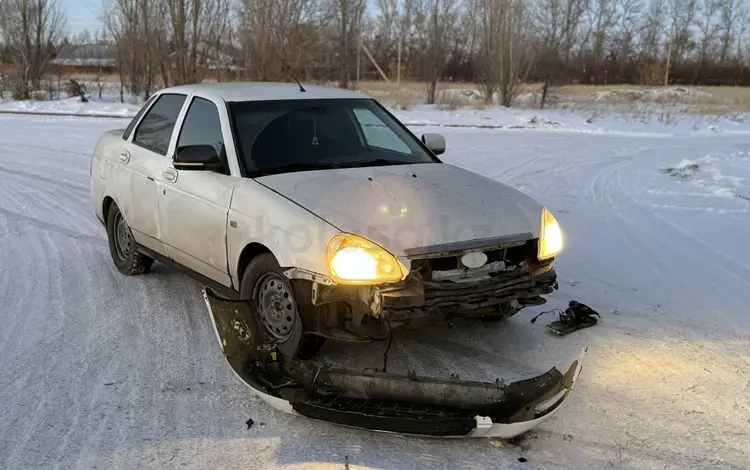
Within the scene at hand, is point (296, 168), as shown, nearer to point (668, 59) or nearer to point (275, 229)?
point (275, 229)

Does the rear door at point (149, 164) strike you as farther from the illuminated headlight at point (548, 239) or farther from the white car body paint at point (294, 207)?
the illuminated headlight at point (548, 239)

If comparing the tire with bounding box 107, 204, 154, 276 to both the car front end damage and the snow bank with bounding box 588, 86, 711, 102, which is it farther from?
the snow bank with bounding box 588, 86, 711, 102

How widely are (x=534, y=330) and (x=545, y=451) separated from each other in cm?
163

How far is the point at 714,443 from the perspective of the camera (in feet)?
11.2

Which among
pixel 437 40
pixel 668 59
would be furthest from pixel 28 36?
pixel 668 59

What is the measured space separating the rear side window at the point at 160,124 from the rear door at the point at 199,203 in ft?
0.66

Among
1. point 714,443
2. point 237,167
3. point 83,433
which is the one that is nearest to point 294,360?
point 83,433

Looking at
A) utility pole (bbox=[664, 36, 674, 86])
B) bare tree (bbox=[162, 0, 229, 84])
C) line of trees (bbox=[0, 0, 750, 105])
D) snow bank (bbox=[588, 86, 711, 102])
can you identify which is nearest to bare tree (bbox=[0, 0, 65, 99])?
line of trees (bbox=[0, 0, 750, 105])

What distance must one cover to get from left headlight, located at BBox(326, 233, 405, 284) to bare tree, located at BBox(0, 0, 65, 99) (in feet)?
114

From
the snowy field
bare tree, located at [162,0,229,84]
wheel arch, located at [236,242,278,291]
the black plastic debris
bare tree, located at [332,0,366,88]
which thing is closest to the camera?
the snowy field

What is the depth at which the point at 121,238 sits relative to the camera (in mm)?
6215

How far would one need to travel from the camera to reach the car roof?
16.9 feet

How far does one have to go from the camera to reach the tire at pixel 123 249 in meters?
5.99

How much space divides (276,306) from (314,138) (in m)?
1.40
